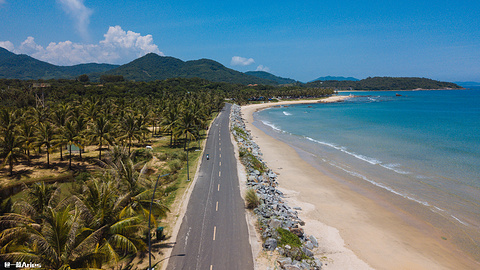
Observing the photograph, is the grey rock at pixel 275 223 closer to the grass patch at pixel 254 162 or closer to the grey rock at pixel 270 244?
the grey rock at pixel 270 244

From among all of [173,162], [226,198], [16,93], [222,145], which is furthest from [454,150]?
[16,93]

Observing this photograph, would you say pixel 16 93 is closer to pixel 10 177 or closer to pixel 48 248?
pixel 10 177

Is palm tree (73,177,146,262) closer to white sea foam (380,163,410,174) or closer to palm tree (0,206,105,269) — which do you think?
palm tree (0,206,105,269)

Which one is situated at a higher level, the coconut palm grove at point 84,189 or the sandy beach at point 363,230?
the coconut palm grove at point 84,189

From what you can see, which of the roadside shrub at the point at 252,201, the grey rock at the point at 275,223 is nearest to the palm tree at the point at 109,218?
the grey rock at the point at 275,223

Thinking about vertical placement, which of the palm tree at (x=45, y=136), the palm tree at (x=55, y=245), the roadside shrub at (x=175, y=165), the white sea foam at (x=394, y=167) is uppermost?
the palm tree at (x=45, y=136)

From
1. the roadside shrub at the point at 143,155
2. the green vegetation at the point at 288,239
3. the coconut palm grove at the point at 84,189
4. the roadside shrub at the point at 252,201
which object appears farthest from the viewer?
the roadside shrub at the point at 143,155

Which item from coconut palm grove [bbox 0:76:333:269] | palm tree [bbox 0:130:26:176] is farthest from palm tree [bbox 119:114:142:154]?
palm tree [bbox 0:130:26:176]
